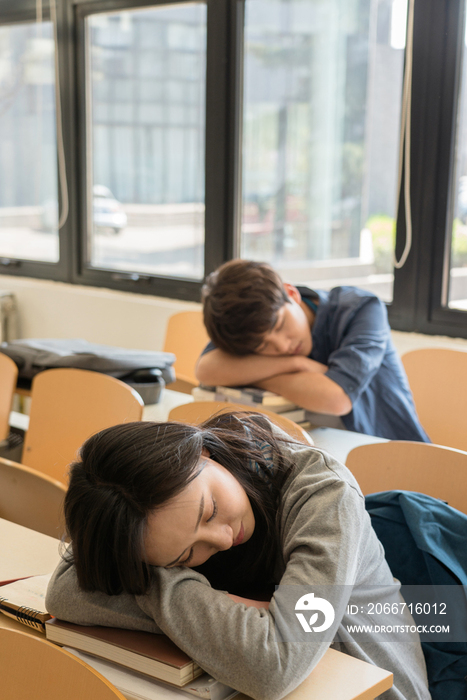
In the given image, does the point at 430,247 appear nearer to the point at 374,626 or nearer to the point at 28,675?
the point at 374,626

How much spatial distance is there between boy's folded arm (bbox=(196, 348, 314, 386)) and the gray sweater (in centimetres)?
101

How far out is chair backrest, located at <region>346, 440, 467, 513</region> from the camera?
1.41 meters

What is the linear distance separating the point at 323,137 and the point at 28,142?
6.59ft

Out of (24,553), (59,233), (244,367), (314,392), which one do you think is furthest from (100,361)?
(59,233)

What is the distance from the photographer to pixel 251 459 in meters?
1.05

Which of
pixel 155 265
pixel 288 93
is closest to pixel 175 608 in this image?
pixel 288 93

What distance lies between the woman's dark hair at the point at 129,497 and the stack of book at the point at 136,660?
2.5 inches

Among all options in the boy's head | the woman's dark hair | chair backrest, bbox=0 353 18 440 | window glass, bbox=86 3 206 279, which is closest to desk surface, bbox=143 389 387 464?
the boy's head

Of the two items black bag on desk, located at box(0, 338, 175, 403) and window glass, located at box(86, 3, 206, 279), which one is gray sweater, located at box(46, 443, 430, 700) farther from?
window glass, located at box(86, 3, 206, 279)

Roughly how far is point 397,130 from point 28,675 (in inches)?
99.8

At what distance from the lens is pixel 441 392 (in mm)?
2230

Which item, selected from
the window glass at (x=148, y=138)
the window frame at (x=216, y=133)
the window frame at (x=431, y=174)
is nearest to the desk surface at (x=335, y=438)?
the window frame at (x=431, y=174)

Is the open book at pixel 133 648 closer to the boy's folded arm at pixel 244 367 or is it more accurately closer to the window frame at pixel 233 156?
the boy's folded arm at pixel 244 367

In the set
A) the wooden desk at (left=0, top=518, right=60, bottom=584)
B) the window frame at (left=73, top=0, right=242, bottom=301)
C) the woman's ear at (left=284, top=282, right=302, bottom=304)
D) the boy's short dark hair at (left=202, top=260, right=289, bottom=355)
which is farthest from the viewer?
the window frame at (left=73, top=0, right=242, bottom=301)
